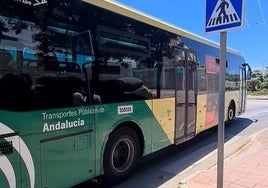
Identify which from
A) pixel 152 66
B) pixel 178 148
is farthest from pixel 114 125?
pixel 178 148

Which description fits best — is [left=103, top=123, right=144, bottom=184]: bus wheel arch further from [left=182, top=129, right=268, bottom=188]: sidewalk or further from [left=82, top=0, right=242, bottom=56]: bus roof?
[left=82, top=0, right=242, bottom=56]: bus roof

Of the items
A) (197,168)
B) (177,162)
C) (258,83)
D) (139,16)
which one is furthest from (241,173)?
(258,83)

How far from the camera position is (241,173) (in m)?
5.79

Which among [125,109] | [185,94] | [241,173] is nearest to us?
[125,109]

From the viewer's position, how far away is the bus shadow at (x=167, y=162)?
5.90 m

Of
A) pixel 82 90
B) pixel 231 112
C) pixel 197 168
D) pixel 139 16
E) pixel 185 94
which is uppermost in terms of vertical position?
→ pixel 139 16

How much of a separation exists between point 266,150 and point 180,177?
8.74 ft

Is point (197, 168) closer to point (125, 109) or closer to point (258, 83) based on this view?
point (125, 109)

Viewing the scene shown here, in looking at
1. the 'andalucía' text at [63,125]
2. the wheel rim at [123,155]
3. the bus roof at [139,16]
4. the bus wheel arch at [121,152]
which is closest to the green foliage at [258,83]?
the bus roof at [139,16]

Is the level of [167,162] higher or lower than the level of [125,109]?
lower

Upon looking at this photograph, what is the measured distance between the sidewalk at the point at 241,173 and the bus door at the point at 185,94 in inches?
49.6

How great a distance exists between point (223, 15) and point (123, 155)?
3.14m

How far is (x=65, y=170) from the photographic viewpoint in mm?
4418

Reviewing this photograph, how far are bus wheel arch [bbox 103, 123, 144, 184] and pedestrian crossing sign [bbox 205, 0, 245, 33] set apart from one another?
7.81ft
